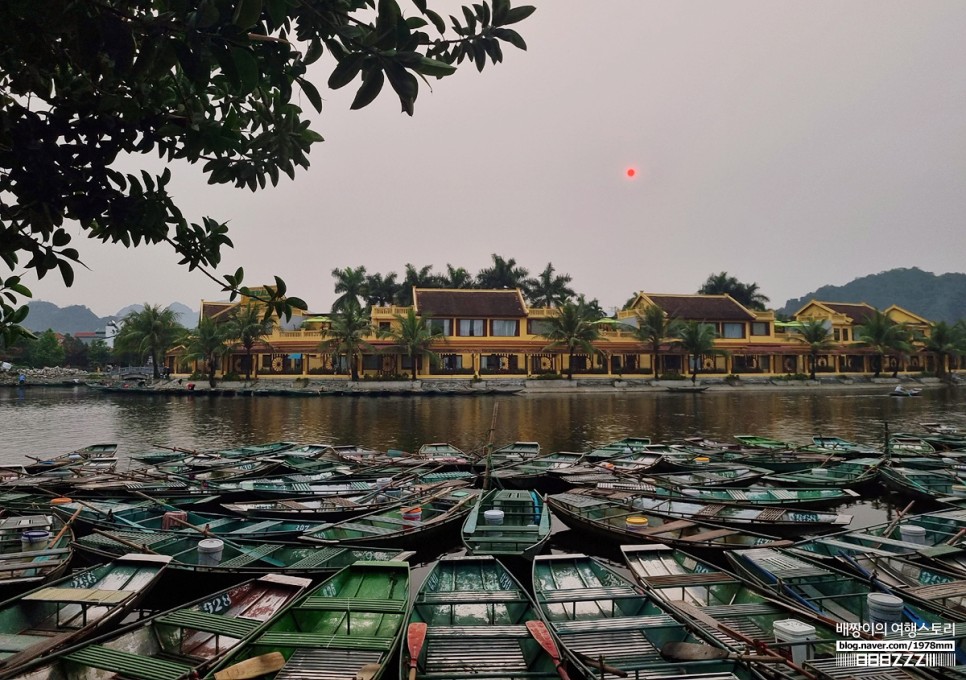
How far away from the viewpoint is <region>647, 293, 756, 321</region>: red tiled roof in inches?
2270

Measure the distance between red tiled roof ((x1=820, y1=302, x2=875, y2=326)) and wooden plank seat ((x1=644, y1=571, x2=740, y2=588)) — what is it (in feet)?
220

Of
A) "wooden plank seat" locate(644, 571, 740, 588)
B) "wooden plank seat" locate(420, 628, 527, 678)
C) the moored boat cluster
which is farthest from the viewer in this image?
"wooden plank seat" locate(644, 571, 740, 588)

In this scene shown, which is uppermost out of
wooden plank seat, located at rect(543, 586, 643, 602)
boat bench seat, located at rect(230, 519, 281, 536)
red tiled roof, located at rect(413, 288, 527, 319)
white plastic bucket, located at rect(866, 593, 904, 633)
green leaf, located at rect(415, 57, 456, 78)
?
red tiled roof, located at rect(413, 288, 527, 319)

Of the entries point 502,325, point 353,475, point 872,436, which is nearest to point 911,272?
point 502,325

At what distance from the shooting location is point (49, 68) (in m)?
4.33

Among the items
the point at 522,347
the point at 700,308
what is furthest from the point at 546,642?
the point at 700,308

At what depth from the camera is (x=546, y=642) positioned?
5.92 meters

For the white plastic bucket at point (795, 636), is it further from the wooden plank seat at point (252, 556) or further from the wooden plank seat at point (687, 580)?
the wooden plank seat at point (252, 556)

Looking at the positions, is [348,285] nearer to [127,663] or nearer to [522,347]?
[522,347]

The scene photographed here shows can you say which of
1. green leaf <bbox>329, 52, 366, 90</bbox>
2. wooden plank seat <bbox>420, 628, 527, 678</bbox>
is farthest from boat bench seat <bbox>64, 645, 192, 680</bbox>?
green leaf <bbox>329, 52, 366, 90</bbox>

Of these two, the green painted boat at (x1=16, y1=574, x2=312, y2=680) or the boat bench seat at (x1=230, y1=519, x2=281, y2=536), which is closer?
the green painted boat at (x1=16, y1=574, x2=312, y2=680)

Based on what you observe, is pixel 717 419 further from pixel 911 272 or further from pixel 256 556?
pixel 911 272

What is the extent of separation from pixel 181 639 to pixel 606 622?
4589mm

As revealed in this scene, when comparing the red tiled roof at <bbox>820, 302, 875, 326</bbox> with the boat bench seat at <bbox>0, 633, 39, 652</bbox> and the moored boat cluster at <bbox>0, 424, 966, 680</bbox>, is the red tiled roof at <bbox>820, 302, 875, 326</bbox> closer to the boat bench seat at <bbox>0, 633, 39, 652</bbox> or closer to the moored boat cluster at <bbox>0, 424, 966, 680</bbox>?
the moored boat cluster at <bbox>0, 424, 966, 680</bbox>
